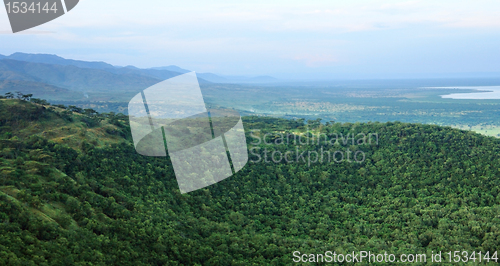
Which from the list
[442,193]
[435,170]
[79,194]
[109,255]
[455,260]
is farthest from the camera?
[435,170]

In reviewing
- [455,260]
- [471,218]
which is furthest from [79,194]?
[471,218]

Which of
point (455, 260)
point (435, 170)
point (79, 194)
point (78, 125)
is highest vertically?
point (78, 125)

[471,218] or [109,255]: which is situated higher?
[109,255]

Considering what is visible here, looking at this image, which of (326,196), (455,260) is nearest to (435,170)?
(326,196)

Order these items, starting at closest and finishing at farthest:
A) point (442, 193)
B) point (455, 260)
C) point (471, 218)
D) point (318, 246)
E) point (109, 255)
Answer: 1. point (109, 255)
2. point (455, 260)
3. point (318, 246)
4. point (471, 218)
5. point (442, 193)

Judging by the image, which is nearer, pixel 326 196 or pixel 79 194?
pixel 79 194

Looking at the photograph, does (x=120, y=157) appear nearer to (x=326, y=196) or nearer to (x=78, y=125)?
(x=78, y=125)
